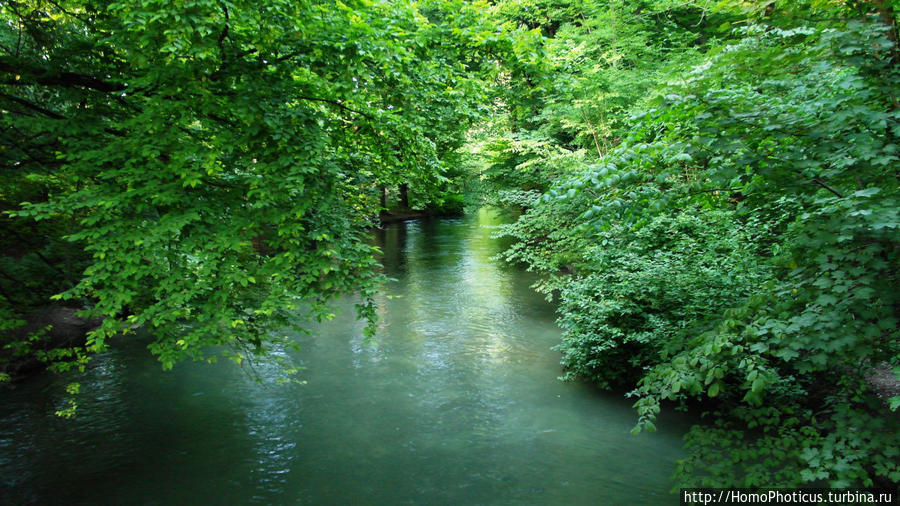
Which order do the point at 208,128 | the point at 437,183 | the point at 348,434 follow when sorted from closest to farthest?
the point at 208,128
the point at 348,434
the point at 437,183

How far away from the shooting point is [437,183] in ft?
25.5

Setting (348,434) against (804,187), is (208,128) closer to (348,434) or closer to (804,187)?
(348,434)

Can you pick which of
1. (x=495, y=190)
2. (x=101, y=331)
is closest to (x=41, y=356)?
(x=101, y=331)

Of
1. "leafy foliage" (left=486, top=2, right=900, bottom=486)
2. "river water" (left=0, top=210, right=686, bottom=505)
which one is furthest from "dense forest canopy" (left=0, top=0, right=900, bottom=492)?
"river water" (left=0, top=210, right=686, bottom=505)

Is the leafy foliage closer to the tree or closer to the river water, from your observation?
the tree

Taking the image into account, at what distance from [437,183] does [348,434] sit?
13.2 ft

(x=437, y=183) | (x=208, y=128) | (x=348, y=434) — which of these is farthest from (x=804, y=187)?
(x=348, y=434)

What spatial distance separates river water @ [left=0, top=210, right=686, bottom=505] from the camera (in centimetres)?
620

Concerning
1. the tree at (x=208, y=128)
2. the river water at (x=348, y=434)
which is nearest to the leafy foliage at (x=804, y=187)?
the tree at (x=208, y=128)

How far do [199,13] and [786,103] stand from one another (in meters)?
4.40

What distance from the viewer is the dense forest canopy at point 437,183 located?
308cm

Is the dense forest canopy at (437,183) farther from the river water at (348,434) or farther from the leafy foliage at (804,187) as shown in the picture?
the river water at (348,434)

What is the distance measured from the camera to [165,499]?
6094 mm

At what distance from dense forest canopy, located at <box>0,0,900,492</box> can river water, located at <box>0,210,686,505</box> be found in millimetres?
1048
